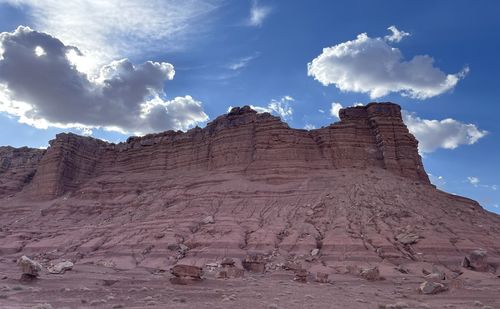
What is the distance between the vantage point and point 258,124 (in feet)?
201

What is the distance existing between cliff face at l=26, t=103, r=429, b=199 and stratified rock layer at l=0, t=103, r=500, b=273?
0.17 metres

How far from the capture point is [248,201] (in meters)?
49.8

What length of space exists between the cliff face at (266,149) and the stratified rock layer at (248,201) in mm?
174

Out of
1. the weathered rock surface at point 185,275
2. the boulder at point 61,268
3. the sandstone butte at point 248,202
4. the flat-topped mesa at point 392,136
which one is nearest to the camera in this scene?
the weathered rock surface at point 185,275

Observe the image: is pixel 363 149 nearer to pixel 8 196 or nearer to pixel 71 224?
pixel 71 224

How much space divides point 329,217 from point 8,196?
55976 mm

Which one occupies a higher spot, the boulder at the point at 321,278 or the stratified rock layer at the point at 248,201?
the stratified rock layer at the point at 248,201

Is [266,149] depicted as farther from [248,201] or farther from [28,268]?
[28,268]

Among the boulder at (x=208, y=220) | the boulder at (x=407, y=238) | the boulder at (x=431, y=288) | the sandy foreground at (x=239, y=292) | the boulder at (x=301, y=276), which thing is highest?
the boulder at (x=208, y=220)

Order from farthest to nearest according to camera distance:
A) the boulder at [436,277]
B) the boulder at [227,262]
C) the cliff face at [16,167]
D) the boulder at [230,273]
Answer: the cliff face at [16,167]
the boulder at [227,262]
the boulder at [230,273]
the boulder at [436,277]

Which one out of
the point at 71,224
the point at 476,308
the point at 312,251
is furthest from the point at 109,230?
the point at 476,308

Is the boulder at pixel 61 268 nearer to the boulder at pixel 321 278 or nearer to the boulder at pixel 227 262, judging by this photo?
the boulder at pixel 227 262

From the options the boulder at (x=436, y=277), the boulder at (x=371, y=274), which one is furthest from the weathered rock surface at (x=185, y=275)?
the boulder at (x=436, y=277)

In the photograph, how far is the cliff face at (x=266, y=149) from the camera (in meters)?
56.4
